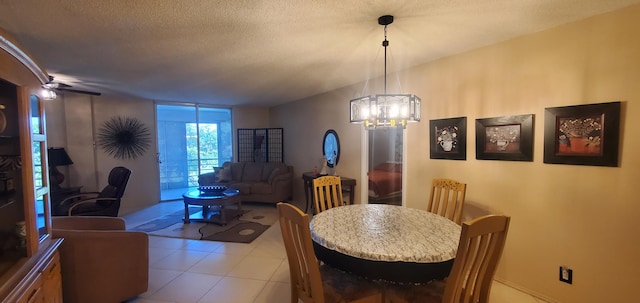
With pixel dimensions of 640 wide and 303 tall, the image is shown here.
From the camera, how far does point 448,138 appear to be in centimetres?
276

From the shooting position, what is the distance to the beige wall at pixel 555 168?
5.68ft

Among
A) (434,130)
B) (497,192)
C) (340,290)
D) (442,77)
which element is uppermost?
(442,77)

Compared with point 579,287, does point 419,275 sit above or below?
above

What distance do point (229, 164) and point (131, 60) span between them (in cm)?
343

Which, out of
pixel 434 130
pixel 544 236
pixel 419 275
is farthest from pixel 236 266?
pixel 544 236

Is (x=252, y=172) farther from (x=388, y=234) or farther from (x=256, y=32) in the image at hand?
(x=388, y=234)

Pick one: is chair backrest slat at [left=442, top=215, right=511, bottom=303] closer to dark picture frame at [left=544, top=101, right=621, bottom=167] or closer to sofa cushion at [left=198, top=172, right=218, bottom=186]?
dark picture frame at [left=544, top=101, right=621, bottom=167]

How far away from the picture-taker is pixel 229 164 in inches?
231

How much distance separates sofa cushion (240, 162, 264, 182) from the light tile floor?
2.20 meters

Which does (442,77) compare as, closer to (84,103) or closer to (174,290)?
(174,290)

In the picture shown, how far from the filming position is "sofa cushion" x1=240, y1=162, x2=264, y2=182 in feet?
18.6

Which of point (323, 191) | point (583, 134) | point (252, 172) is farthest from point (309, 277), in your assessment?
point (252, 172)

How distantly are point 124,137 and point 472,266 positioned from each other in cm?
598

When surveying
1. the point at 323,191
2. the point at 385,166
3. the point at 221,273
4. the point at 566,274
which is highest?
the point at 385,166
